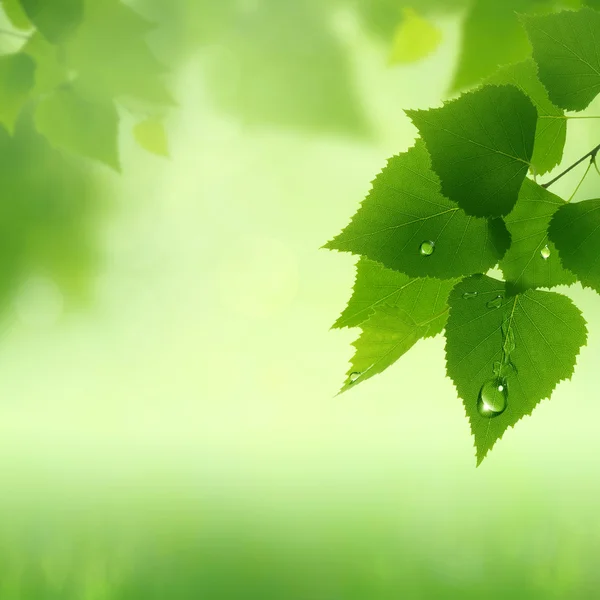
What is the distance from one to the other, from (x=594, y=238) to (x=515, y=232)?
0.02m

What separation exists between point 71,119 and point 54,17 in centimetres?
10

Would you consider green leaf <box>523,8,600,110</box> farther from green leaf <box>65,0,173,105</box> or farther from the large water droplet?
green leaf <box>65,0,173,105</box>

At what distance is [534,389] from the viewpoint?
7.8 inches

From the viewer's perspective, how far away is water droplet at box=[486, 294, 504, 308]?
191mm

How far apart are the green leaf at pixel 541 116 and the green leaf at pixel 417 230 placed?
36 millimetres

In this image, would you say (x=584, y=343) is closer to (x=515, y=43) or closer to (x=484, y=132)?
(x=484, y=132)

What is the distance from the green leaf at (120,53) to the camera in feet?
2.43

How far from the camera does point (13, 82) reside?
0.61 metres

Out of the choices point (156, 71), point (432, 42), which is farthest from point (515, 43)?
point (156, 71)

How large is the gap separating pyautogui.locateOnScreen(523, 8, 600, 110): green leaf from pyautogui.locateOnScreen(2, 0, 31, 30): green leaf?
59 centimetres

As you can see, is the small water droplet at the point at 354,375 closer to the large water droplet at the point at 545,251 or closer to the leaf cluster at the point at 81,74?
the large water droplet at the point at 545,251

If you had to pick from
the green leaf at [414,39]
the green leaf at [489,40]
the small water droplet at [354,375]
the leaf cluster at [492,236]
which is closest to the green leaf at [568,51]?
the leaf cluster at [492,236]

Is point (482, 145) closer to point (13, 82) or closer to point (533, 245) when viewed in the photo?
point (533, 245)

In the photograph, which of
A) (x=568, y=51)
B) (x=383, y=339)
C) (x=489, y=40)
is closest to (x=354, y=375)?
(x=383, y=339)
